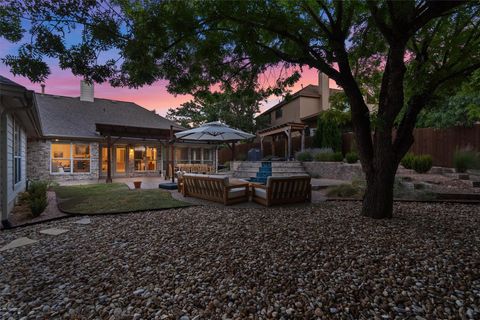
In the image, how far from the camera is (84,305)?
7.21 feet

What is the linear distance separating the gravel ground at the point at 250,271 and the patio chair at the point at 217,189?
73.7 inches

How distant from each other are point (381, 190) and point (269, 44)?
372 centimetres

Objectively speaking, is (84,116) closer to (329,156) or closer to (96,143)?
(96,143)

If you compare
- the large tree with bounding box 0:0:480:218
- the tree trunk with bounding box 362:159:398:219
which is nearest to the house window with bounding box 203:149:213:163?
the large tree with bounding box 0:0:480:218

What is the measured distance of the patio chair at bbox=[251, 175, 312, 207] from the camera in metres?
6.15

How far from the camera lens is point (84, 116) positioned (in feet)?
51.3

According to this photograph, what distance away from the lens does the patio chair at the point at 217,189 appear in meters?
6.37

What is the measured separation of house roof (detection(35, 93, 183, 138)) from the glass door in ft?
5.78

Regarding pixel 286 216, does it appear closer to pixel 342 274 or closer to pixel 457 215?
pixel 342 274

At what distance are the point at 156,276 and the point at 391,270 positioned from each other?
265 cm

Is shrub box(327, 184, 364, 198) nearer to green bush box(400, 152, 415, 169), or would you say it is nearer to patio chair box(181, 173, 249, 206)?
patio chair box(181, 173, 249, 206)

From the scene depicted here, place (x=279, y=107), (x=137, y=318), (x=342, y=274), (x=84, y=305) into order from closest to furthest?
(x=137, y=318) → (x=84, y=305) → (x=342, y=274) → (x=279, y=107)

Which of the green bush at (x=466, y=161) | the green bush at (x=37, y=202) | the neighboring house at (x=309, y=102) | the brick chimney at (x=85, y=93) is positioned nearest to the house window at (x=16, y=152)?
the green bush at (x=37, y=202)

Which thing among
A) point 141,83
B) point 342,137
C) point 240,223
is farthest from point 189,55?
point 342,137
